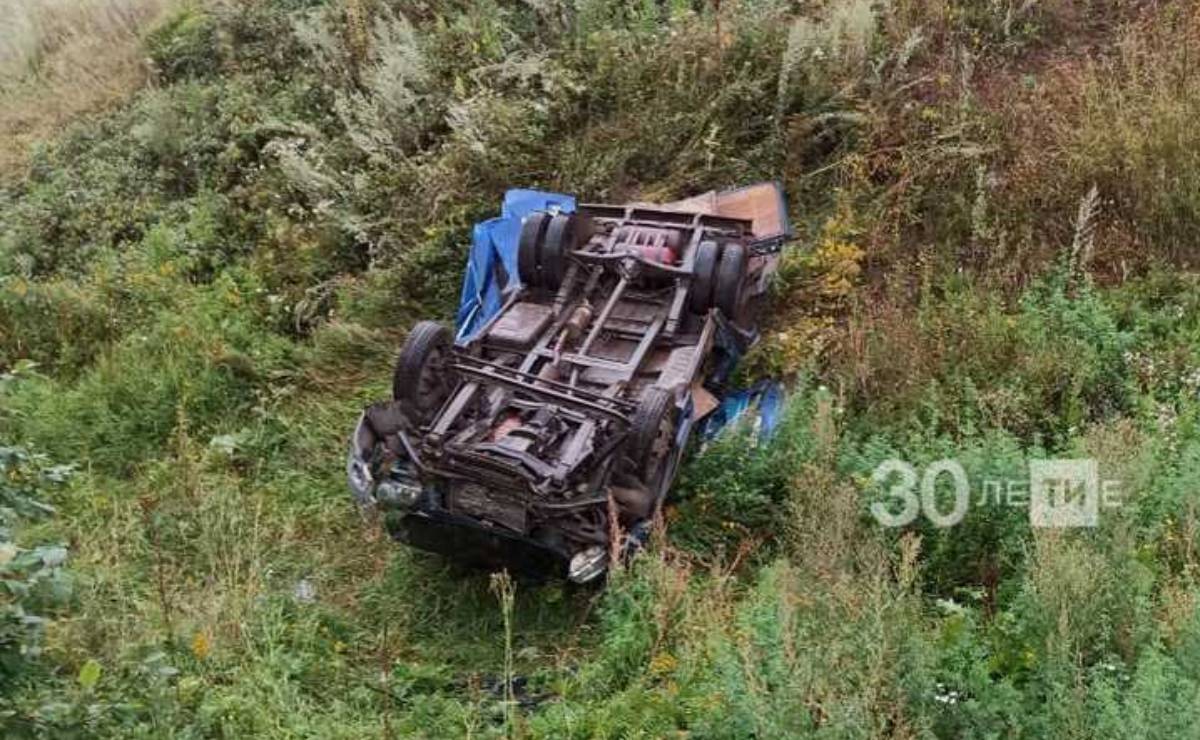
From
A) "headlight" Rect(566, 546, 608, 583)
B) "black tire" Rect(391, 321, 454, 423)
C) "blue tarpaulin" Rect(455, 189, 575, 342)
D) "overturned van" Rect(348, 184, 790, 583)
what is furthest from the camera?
"blue tarpaulin" Rect(455, 189, 575, 342)

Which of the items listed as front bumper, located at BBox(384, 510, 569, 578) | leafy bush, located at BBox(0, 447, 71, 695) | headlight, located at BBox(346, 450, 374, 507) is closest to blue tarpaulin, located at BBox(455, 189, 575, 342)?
headlight, located at BBox(346, 450, 374, 507)

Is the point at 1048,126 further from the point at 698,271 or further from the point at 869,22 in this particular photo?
the point at 698,271

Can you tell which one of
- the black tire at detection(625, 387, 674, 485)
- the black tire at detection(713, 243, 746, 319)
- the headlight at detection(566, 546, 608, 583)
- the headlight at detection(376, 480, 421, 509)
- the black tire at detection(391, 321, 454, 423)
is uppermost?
the black tire at detection(713, 243, 746, 319)

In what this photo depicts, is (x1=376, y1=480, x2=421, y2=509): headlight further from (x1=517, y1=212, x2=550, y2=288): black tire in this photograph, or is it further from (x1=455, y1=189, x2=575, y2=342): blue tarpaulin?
(x1=455, y1=189, x2=575, y2=342): blue tarpaulin

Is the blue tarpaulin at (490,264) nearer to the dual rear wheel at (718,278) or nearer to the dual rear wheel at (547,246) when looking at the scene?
the dual rear wheel at (547,246)

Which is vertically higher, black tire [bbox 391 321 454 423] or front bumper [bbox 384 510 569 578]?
black tire [bbox 391 321 454 423]

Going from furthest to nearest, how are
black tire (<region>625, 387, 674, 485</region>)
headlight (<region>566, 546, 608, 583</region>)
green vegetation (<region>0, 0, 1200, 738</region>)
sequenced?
black tire (<region>625, 387, 674, 485</region>) → headlight (<region>566, 546, 608, 583</region>) → green vegetation (<region>0, 0, 1200, 738</region>)

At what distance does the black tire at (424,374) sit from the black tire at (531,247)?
1.07m

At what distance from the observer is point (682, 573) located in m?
4.83

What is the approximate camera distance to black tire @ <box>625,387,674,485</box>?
17.6 feet

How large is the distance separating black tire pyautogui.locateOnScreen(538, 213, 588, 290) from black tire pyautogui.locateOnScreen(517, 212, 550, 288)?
0.04m

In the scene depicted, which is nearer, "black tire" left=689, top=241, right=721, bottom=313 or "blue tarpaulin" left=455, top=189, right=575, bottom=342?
"black tire" left=689, top=241, right=721, bottom=313

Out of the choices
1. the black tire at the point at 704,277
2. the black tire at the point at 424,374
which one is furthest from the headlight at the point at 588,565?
the black tire at the point at 704,277

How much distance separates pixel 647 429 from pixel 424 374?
4.54ft
